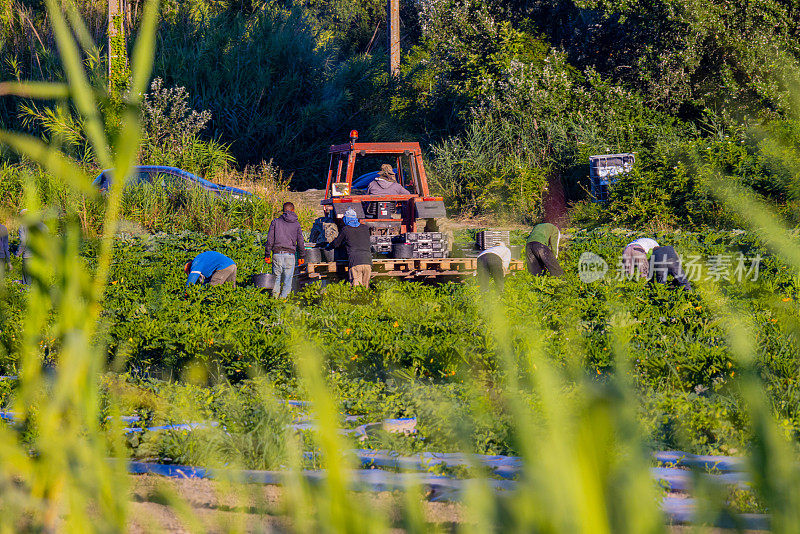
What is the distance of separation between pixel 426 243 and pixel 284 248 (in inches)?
78.1

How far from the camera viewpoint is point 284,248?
36.4 ft

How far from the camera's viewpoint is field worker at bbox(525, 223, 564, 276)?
10656 millimetres

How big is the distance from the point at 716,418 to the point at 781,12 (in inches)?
716

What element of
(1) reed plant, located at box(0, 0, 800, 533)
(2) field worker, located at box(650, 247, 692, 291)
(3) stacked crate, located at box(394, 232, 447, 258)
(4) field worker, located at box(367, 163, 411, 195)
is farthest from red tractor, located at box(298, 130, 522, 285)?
(1) reed plant, located at box(0, 0, 800, 533)

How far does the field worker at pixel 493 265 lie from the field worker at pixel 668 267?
192 centimetres

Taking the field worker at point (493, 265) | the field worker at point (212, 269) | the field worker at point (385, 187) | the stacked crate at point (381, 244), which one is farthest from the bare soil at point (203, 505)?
the field worker at point (385, 187)

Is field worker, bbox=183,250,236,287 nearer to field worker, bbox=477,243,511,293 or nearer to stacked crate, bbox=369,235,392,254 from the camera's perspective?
stacked crate, bbox=369,235,392,254

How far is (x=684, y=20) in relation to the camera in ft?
65.4

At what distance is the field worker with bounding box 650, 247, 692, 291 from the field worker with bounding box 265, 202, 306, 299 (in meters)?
4.78

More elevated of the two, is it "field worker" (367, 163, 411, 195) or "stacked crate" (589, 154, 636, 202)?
"stacked crate" (589, 154, 636, 202)

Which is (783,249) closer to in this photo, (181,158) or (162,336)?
(162,336)

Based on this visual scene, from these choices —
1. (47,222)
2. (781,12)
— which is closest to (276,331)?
(47,222)

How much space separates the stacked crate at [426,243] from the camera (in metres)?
11.1

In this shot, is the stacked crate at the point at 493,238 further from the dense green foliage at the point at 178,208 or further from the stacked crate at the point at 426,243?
the dense green foliage at the point at 178,208
